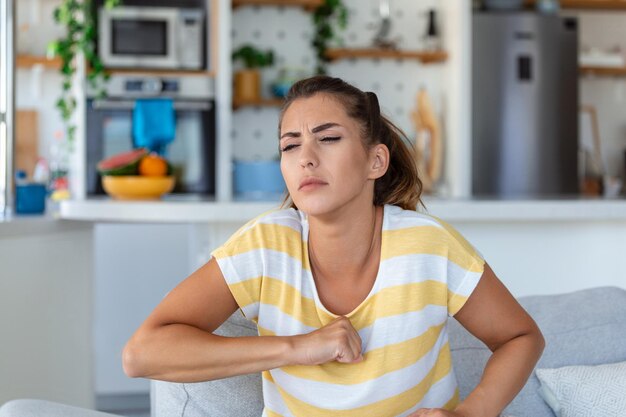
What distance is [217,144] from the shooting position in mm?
5262

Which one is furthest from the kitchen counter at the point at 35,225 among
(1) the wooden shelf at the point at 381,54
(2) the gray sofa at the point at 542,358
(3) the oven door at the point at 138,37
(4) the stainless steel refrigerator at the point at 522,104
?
(4) the stainless steel refrigerator at the point at 522,104

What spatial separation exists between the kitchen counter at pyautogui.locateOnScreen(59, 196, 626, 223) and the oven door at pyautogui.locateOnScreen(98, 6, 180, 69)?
2053 millimetres

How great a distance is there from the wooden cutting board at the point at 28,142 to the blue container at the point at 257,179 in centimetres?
207

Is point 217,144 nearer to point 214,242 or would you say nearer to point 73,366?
point 214,242

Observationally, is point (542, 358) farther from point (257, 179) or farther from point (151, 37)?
point (151, 37)

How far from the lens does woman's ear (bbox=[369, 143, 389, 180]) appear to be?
1.57 meters

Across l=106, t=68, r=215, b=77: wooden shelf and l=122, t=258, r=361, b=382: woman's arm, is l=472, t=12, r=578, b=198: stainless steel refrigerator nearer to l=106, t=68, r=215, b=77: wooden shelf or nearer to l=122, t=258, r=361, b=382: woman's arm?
l=106, t=68, r=215, b=77: wooden shelf

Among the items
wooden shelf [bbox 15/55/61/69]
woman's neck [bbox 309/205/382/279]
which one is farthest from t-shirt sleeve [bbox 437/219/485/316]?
wooden shelf [bbox 15/55/61/69]

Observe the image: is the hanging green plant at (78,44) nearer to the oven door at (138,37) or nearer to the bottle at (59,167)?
the oven door at (138,37)

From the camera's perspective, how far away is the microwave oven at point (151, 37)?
5219 mm

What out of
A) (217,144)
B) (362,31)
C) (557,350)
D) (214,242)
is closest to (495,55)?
(362,31)

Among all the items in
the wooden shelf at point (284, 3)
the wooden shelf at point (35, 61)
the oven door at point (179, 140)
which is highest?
the wooden shelf at point (284, 3)

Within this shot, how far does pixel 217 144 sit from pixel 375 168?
3753 millimetres

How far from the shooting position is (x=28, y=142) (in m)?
6.71
